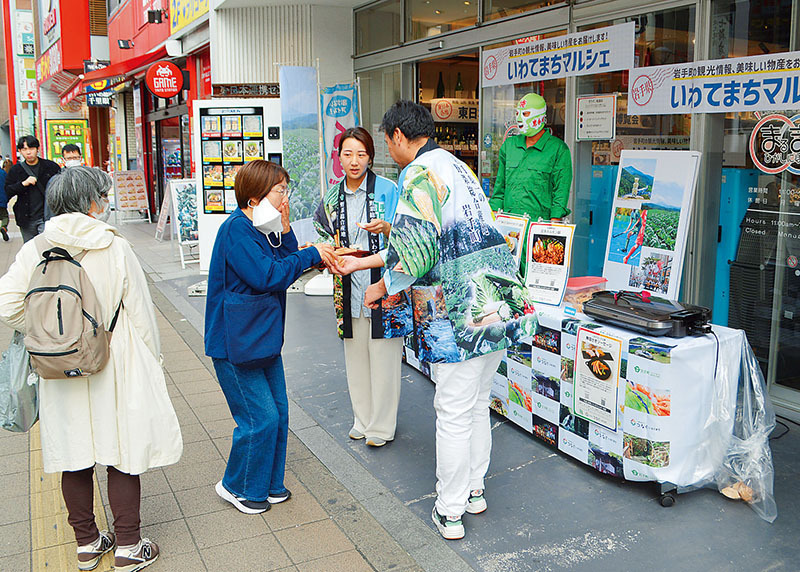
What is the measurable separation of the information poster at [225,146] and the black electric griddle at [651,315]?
21.3ft

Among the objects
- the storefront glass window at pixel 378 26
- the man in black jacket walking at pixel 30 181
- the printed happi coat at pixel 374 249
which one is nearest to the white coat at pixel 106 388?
the printed happi coat at pixel 374 249

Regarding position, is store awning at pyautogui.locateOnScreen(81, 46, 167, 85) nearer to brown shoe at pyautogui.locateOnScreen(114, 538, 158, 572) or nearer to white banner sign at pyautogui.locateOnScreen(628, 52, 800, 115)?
white banner sign at pyautogui.locateOnScreen(628, 52, 800, 115)

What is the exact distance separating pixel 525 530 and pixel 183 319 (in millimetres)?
5038

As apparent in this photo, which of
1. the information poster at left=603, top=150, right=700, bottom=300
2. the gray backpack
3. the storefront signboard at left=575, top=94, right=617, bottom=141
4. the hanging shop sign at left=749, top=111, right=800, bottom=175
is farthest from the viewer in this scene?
the storefront signboard at left=575, top=94, right=617, bottom=141

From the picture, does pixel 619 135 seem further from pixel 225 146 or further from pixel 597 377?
pixel 225 146

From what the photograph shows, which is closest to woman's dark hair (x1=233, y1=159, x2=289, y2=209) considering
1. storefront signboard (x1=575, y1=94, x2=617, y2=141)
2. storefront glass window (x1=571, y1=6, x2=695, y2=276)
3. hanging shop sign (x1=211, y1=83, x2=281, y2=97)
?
storefront glass window (x1=571, y1=6, x2=695, y2=276)

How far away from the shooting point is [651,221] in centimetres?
475

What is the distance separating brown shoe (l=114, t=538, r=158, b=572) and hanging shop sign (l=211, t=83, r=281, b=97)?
709 cm

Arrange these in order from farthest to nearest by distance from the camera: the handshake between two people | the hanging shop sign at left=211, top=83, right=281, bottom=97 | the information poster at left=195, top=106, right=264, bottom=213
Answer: the information poster at left=195, top=106, right=264, bottom=213 < the hanging shop sign at left=211, top=83, right=281, bottom=97 < the handshake between two people

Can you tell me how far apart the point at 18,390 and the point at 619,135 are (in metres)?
4.60

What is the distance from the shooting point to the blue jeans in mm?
3377

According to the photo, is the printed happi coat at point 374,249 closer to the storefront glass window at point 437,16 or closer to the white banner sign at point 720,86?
the white banner sign at point 720,86

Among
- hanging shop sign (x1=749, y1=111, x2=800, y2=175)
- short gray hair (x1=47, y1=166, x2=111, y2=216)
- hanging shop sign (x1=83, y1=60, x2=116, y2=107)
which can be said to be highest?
hanging shop sign (x1=83, y1=60, x2=116, y2=107)

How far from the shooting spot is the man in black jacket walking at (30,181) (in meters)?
8.12
